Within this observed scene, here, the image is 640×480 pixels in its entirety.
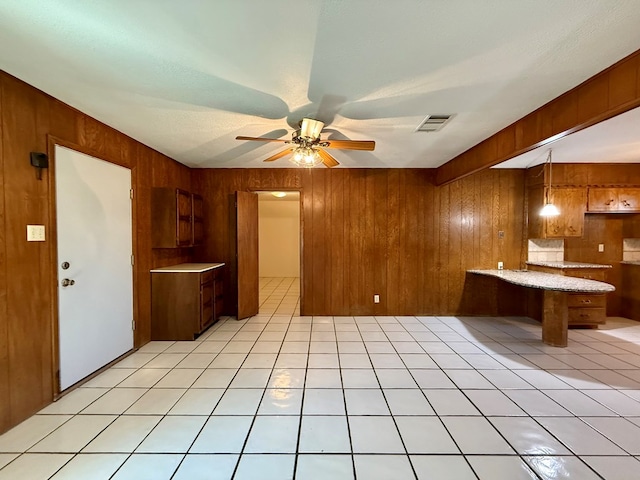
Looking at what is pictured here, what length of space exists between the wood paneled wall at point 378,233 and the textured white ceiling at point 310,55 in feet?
6.09

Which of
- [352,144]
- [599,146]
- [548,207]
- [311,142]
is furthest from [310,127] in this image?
[599,146]

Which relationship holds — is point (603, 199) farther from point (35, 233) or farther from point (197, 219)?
point (35, 233)

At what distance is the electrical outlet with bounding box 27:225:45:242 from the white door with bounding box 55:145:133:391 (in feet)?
0.48

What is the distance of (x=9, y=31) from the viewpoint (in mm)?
1491

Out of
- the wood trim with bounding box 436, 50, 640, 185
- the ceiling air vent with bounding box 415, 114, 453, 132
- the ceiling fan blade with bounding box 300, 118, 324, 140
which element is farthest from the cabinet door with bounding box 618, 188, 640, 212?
the ceiling fan blade with bounding box 300, 118, 324, 140

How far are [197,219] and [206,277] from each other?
3.47 feet

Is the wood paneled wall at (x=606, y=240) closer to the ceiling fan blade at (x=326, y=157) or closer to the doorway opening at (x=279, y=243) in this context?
the ceiling fan blade at (x=326, y=157)

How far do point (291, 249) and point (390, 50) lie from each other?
291 inches

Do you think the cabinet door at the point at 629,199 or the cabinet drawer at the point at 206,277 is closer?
the cabinet drawer at the point at 206,277

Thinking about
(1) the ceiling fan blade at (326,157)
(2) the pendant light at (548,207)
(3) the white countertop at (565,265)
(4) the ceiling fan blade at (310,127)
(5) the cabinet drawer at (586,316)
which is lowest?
(5) the cabinet drawer at (586,316)

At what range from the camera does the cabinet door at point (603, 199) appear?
4137mm

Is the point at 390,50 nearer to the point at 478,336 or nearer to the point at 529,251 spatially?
the point at 478,336

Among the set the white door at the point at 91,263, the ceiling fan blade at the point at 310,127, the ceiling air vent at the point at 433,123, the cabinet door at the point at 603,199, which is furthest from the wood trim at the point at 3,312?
the cabinet door at the point at 603,199

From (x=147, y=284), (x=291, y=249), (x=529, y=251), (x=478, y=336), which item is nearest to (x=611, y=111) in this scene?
(x=478, y=336)
